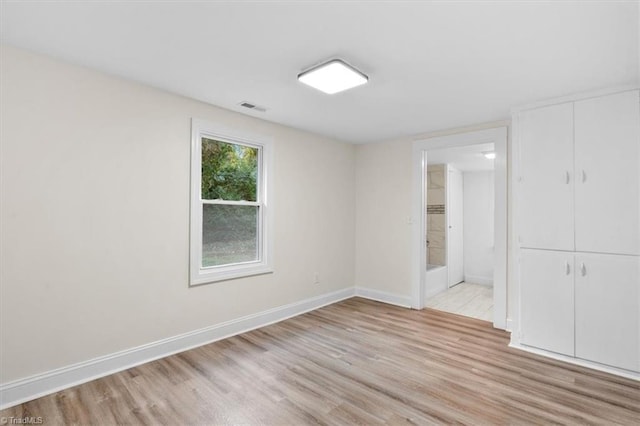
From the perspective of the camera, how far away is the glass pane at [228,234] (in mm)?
3412

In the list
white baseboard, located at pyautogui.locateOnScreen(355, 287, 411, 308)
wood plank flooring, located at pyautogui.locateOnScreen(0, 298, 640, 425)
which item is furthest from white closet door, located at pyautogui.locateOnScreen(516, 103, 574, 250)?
white baseboard, located at pyautogui.locateOnScreen(355, 287, 411, 308)

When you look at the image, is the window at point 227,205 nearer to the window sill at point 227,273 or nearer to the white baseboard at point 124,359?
the window sill at point 227,273

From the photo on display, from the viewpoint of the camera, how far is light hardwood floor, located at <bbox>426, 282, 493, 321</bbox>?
4402 millimetres

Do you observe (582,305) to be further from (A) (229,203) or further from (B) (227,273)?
(A) (229,203)

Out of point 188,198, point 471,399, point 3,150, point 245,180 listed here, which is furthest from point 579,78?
point 3,150

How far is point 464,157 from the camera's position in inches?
209

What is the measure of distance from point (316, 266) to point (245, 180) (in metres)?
1.63

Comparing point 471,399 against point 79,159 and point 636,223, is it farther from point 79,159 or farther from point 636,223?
point 79,159

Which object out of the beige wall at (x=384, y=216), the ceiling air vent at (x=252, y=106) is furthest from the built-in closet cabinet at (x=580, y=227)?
the ceiling air vent at (x=252, y=106)

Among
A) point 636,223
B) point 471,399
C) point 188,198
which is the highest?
point 188,198

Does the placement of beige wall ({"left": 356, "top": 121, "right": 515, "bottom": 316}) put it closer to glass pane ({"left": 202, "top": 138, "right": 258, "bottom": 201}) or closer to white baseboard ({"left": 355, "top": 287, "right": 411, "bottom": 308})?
white baseboard ({"left": 355, "top": 287, "right": 411, "bottom": 308})

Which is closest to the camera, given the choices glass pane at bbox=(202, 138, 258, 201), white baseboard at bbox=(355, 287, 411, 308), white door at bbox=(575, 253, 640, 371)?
white door at bbox=(575, 253, 640, 371)

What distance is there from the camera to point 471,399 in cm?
231

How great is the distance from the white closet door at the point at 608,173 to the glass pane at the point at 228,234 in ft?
10.9
